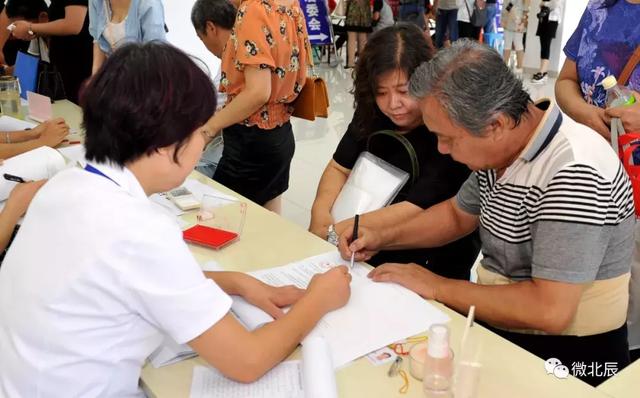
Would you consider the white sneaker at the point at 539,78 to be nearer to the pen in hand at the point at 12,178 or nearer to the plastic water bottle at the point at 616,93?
the plastic water bottle at the point at 616,93

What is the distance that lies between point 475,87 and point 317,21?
21.4ft

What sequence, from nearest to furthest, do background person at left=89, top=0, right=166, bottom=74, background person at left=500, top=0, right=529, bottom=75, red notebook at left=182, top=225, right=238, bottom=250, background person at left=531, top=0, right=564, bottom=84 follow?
red notebook at left=182, top=225, right=238, bottom=250 < background person at left=89, top=0, right=166, bottom=74 < background person at left=531, top=0, right=564, bottom=84 < background person at left=500, top=0, right=529, bottom=75

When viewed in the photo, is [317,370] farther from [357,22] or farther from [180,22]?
[357,22]

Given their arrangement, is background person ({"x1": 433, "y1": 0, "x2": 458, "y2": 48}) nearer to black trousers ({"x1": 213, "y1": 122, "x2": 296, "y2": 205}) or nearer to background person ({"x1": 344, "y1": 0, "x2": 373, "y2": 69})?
background person ({"x1": 344, "y1": 0, "x2": 373, "y2": 69})

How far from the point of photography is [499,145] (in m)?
1.29

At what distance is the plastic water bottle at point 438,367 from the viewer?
1033 millimetres

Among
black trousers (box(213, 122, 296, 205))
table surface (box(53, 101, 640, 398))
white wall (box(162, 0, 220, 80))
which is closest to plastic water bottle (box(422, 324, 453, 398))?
table surface (box(53, 101, 640, 398))

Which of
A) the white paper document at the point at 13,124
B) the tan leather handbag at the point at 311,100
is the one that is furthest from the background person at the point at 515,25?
the white paper document at the point at 13,124

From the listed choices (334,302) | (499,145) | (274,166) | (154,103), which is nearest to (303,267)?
(334,302)

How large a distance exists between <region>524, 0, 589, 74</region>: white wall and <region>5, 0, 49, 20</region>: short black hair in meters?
5.83

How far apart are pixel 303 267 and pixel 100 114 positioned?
2.30 feet

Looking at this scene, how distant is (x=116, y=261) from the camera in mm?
921

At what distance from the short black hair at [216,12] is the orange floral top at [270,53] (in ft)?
0.64

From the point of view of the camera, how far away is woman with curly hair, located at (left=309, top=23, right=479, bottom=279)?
5.63 ft
